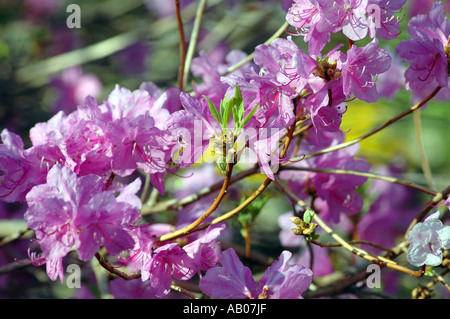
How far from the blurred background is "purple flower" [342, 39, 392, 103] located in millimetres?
920

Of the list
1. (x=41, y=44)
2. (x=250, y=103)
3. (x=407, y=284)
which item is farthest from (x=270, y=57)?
(x=41, y=44)

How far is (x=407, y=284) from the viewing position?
1.89m

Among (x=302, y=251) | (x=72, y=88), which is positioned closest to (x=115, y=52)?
(x=72, y=88)

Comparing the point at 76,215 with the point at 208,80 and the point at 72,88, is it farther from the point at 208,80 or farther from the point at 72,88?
the point at 72,88

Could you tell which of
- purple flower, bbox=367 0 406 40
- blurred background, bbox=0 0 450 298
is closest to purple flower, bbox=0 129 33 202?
purple flower, bbox=367 0 406 40

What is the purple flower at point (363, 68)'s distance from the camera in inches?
34.1

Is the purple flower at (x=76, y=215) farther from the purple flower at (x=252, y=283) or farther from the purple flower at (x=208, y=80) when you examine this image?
the purple flower at (x=208, y=80)

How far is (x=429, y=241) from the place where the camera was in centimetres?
86

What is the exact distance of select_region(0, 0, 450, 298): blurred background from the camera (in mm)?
2176

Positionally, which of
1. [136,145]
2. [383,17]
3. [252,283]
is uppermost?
[383,17]

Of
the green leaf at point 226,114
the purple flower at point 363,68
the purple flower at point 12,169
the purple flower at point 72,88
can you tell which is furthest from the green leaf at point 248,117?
the purple flower at point 72,88

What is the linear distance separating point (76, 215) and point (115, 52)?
189 centimetres

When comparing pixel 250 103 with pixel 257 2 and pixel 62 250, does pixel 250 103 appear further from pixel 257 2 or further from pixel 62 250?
pixel 257 2

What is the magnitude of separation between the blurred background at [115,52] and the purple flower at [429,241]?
3.00 feet
